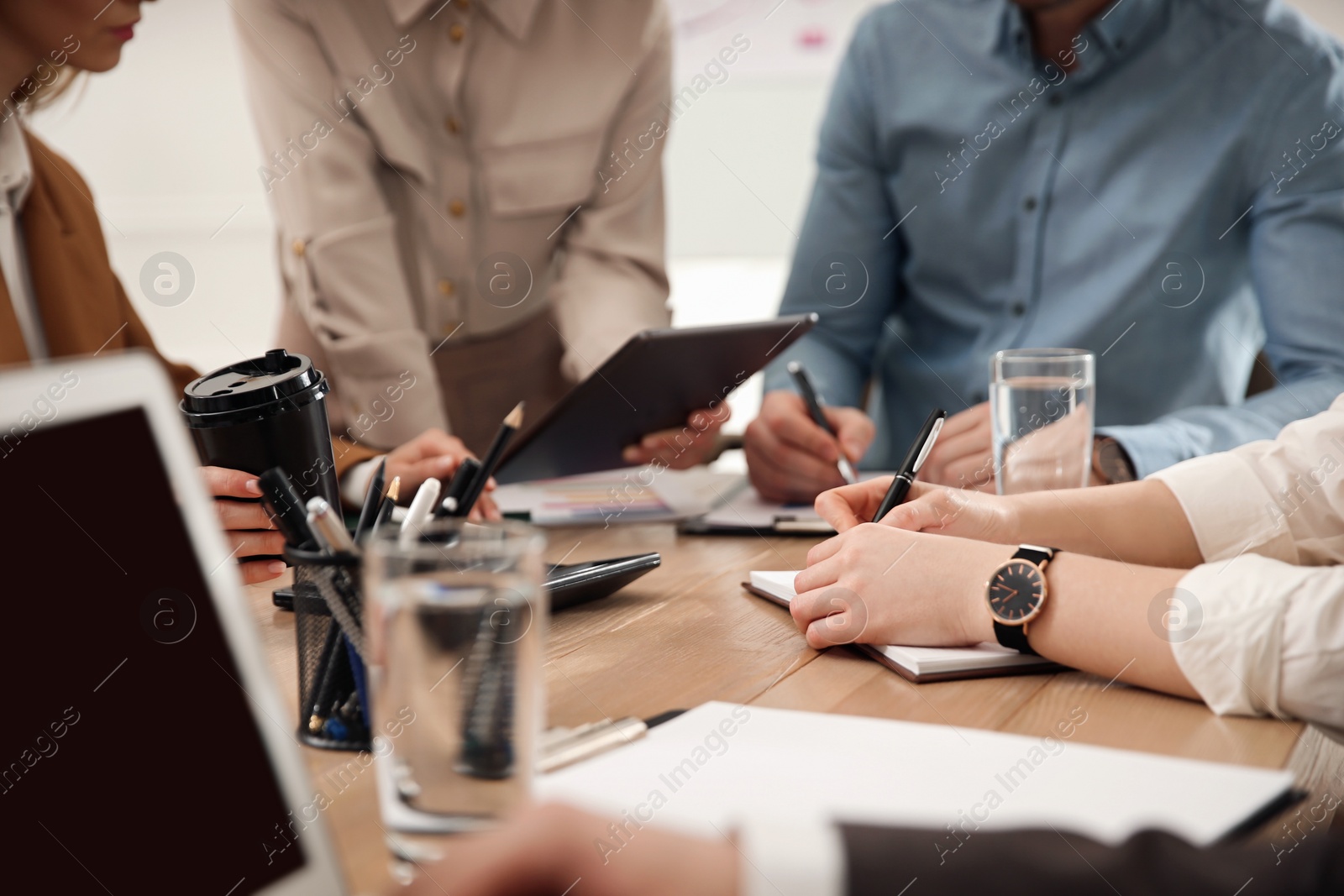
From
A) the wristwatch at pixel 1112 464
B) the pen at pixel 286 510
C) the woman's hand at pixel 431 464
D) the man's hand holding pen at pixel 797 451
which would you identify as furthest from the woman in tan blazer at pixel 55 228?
the wristwatch at pixel 1112 464

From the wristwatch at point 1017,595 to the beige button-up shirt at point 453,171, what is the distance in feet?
3.25

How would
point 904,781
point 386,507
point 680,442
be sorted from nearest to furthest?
point 904,781 < point 386,507 < point 680,442

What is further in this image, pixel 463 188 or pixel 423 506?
pixel 463 188

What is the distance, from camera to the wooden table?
0.63 meters

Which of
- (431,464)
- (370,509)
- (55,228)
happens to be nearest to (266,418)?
(370,509)

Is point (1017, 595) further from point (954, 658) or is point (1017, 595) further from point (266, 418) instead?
point (266, 418)

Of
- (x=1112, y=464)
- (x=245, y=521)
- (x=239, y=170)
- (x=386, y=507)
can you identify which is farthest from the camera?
(x=239, y=170)

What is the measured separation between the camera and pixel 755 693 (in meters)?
0.74

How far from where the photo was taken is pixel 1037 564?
793mm

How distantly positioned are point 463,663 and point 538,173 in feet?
4.89

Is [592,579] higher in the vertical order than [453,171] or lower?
lower

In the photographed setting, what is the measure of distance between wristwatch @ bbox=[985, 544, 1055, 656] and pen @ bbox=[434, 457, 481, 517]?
0.38 metres

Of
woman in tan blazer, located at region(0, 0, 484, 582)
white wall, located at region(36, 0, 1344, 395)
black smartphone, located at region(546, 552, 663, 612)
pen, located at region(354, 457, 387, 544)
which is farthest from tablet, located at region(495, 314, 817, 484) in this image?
white wall, located at region(36, 0, 1344, 395)

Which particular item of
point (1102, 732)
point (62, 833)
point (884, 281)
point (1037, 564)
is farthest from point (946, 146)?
point (62, 833)
